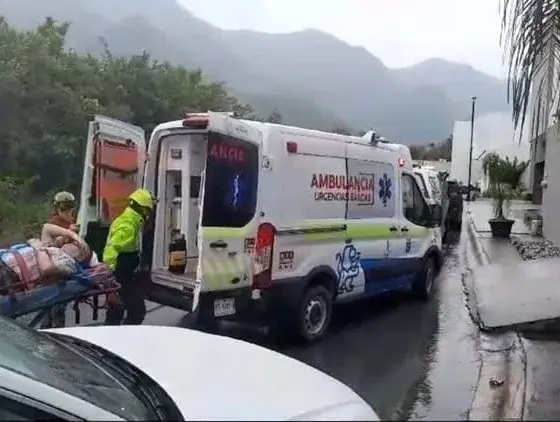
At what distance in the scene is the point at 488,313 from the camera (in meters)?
8.69

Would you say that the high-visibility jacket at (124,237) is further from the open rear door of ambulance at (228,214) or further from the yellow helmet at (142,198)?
the open rear door of ambulance at (228,214)

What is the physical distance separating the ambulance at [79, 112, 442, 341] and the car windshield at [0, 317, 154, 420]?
3.08 meters

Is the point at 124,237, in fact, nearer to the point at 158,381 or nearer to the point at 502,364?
the point at 502,364

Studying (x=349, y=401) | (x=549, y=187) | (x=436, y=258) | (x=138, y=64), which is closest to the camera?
(x=349, y=401)

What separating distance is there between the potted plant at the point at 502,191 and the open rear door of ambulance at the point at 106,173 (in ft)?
45.4

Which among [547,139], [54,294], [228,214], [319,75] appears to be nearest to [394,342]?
[228,214]

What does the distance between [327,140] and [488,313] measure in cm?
295

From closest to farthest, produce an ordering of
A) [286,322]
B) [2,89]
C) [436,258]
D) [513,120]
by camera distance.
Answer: [513,120], [286,322], [436,258], [2,89]

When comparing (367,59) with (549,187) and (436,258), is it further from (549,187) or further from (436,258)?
(549,187)

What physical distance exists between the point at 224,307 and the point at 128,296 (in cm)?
134

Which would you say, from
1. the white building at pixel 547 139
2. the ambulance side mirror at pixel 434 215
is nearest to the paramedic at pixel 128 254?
the white building at pixel 547 139

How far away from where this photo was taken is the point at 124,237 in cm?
725

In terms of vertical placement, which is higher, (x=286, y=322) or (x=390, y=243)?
(x=390, y=243)

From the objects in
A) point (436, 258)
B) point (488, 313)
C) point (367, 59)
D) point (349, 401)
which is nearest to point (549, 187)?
point (436, 258)
